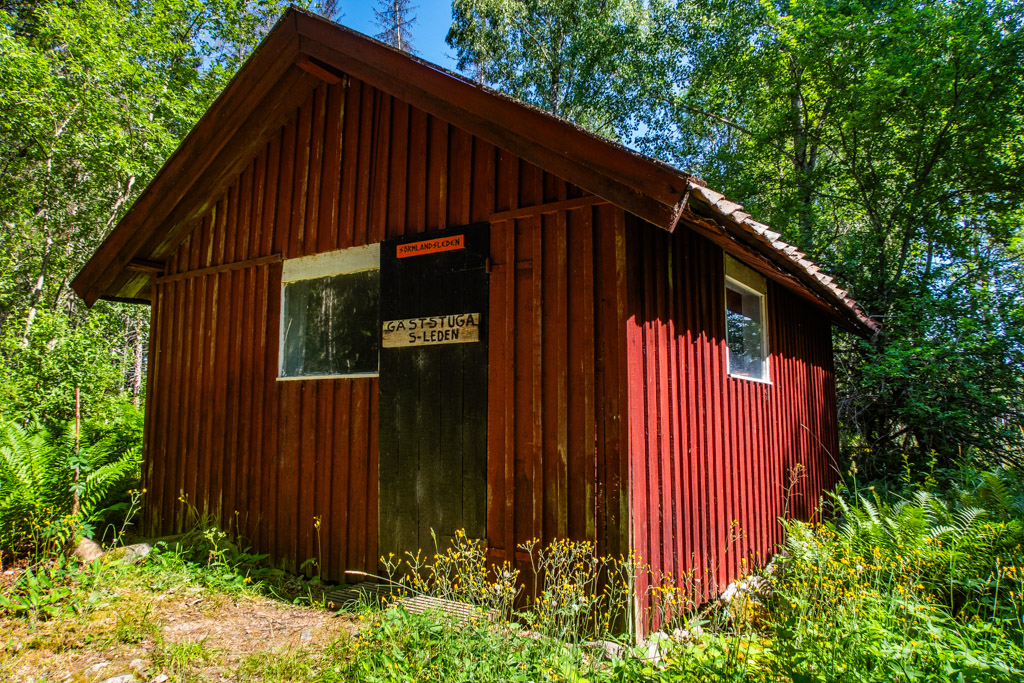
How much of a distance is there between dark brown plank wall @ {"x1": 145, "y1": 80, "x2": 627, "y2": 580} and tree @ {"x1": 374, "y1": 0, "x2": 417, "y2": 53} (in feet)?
59.4

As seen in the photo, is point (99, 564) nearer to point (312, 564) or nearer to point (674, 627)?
point (312, 564)

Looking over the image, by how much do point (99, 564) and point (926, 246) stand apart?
12846mm

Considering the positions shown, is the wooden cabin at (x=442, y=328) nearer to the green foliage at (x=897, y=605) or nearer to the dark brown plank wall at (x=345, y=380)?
the dark brown plank wall at (x=345, y=380)

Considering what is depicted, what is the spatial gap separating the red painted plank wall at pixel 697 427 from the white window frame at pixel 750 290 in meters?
0.09

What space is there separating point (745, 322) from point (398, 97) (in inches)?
154

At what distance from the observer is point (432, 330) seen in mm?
4957

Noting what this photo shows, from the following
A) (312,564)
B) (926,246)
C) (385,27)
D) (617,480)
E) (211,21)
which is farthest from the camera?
(385,27)

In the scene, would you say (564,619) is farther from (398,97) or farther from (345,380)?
(398,97)

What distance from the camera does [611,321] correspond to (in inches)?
161

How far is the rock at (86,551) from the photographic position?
17.2ft

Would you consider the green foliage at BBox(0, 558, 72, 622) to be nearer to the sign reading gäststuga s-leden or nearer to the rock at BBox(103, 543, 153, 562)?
the rock at BBox(103, 543, 153, 562)

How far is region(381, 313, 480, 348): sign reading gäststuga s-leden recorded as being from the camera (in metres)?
4.75

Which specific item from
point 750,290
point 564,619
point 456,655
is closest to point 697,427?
point 564,619

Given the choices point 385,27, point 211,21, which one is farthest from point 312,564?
point 385,27
